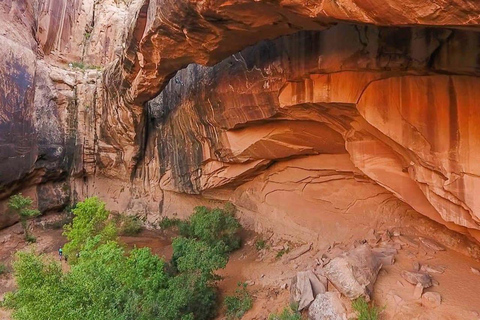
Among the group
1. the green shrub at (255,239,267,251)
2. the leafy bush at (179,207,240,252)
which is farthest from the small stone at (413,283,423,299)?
the leafy bush at (179,207,240,252)

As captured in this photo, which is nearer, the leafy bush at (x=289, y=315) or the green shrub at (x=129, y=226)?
the leafy bush at (x=289, y=315)

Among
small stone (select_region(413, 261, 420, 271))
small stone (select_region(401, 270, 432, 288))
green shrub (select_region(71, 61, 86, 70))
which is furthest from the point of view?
green shrub (select_region(71, 61, 86, 70))

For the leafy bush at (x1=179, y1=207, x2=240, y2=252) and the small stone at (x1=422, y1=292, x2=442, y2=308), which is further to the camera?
the leafy bush at (x1=179, y1=207, x2=240, y2=252)

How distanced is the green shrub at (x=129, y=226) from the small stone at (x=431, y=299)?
1291 centimetres

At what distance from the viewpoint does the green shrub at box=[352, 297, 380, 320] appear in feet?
20.3

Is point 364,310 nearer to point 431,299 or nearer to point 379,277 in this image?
point 379,277

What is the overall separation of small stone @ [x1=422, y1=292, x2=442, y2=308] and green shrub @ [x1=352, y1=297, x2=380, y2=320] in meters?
1.04

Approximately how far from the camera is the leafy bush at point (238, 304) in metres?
8.52

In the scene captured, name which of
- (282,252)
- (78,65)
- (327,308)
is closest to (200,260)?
(282,252)

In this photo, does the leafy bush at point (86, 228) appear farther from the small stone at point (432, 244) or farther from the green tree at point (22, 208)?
the small stone at point (432, 244)

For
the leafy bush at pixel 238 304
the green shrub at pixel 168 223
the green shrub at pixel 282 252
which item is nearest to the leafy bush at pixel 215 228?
the green shrub at pixel 282 252

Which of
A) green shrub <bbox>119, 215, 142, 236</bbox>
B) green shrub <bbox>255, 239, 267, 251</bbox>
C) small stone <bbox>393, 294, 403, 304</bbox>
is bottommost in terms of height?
green shrub <bbox>119, 215, 142, 236</bbox>

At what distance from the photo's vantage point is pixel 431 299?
21.1ft

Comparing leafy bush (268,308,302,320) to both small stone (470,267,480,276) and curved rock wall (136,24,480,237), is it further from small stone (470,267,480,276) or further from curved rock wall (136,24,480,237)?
→ small stone (470,267,480,276)
